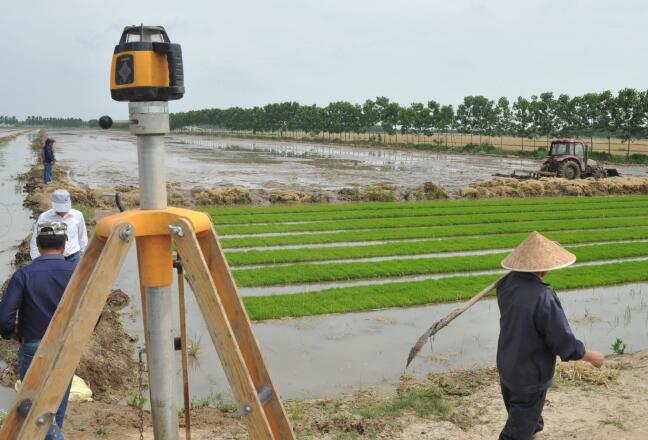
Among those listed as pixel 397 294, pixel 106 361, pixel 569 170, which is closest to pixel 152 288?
pixel 106 361

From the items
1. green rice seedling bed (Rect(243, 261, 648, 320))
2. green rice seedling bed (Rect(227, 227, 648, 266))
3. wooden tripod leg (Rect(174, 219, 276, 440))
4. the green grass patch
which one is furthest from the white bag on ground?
green rice seedling bed (Rect(227, 227, 648, 266))

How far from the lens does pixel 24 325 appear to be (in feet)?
12.4

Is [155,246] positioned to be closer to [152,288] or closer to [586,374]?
[152,288]

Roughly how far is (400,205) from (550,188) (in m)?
7.77

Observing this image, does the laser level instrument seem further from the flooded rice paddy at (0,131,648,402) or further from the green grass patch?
the flooded rice paddy at (0,131,648,402)

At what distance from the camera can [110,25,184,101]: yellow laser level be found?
7.61ft

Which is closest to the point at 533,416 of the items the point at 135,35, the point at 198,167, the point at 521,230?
the point at 135,35

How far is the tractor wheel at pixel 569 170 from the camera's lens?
27634 mm

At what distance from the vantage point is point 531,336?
144 inches

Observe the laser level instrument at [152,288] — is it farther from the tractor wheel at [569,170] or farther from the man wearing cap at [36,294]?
the tractor wheel at [569,170]

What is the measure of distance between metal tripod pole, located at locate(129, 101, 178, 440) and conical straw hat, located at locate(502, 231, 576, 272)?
86.5 inches

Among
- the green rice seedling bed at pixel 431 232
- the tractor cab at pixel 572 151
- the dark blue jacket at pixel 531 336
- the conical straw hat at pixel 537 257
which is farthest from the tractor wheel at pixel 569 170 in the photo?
the dark blue jacket at pixel 531 336

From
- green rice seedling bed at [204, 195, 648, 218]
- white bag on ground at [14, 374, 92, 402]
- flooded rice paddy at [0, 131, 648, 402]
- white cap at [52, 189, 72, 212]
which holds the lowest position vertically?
flooded rice paddy at [0, 131, 648, 402]

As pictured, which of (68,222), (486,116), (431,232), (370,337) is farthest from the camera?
(486,116)
